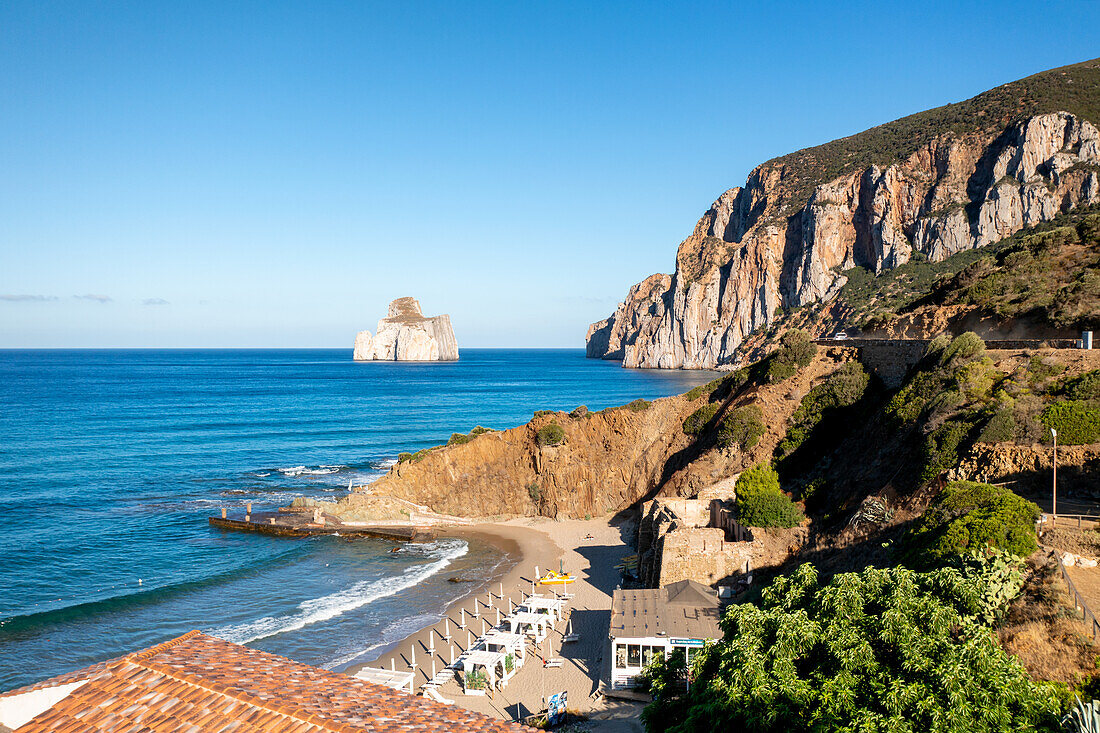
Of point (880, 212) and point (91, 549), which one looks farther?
point (880, 212)

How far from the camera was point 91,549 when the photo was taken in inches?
1150

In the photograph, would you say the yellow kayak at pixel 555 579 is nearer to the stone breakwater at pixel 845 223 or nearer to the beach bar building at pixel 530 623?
the beach bar building at pixel 530 623

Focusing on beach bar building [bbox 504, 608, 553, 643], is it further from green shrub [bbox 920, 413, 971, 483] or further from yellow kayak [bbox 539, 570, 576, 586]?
green shrub [bbox 920, 413, 971, 483]

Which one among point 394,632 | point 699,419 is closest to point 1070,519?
point 394,632

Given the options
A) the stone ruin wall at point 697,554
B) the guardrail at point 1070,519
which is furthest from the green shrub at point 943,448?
the stone ruin wall at point 697,554

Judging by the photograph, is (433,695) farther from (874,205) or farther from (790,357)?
(874,205)

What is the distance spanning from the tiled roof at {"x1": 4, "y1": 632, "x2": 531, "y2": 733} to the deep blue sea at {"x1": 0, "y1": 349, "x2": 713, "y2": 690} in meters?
10.4

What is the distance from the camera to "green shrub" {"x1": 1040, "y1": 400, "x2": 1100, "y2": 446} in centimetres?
1678

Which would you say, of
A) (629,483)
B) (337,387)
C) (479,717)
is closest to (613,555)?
(629,483)

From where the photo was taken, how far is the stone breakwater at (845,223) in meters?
77.2

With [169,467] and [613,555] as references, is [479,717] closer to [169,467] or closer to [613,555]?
[613,555]

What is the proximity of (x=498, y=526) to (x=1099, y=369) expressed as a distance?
25768 millimetres

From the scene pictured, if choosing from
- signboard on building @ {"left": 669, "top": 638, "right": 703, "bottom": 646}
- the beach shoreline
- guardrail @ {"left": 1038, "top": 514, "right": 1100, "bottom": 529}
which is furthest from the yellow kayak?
guardrail @ {"left": 1038, "top": 514, "right": 1100, "bottom": 529}

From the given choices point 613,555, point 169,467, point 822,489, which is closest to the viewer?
point 822,489
